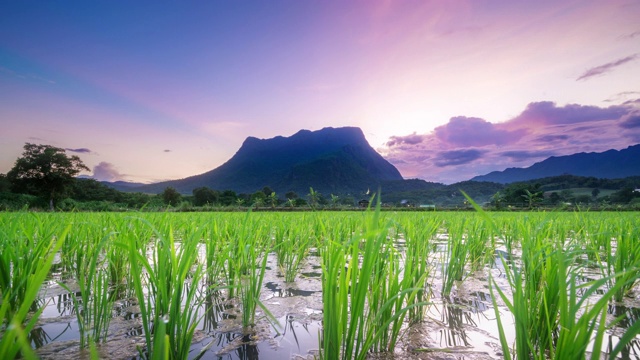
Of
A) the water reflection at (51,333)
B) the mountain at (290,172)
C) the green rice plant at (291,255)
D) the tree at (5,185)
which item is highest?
the mountain at (290,172)

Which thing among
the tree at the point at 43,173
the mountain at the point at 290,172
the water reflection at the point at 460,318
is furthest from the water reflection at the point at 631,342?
the mountain at the point at 290,172

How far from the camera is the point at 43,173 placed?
41.7 meters

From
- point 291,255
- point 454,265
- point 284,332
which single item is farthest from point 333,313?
point 291,255

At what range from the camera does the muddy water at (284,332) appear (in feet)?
5.37

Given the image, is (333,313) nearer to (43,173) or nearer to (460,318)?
(460,318)

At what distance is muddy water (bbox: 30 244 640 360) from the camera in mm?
1637

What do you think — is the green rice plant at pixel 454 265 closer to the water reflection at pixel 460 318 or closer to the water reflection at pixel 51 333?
the water reflection at pixel 460 318

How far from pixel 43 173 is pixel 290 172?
100653mm

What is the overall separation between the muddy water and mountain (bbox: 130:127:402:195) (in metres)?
103

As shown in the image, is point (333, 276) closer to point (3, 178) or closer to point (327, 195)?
point (3, 178)

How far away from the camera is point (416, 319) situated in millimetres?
2047

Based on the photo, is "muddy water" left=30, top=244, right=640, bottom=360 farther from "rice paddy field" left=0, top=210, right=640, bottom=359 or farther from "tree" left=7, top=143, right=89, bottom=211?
"tree" left=7, top=143, right=89, bottom=211

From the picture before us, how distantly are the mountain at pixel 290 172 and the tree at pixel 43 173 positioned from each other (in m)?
55.6

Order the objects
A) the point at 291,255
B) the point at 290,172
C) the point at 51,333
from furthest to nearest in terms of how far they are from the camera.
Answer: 1. the point at 290,172
2. the point at 291,255
3. the point at 51,333
